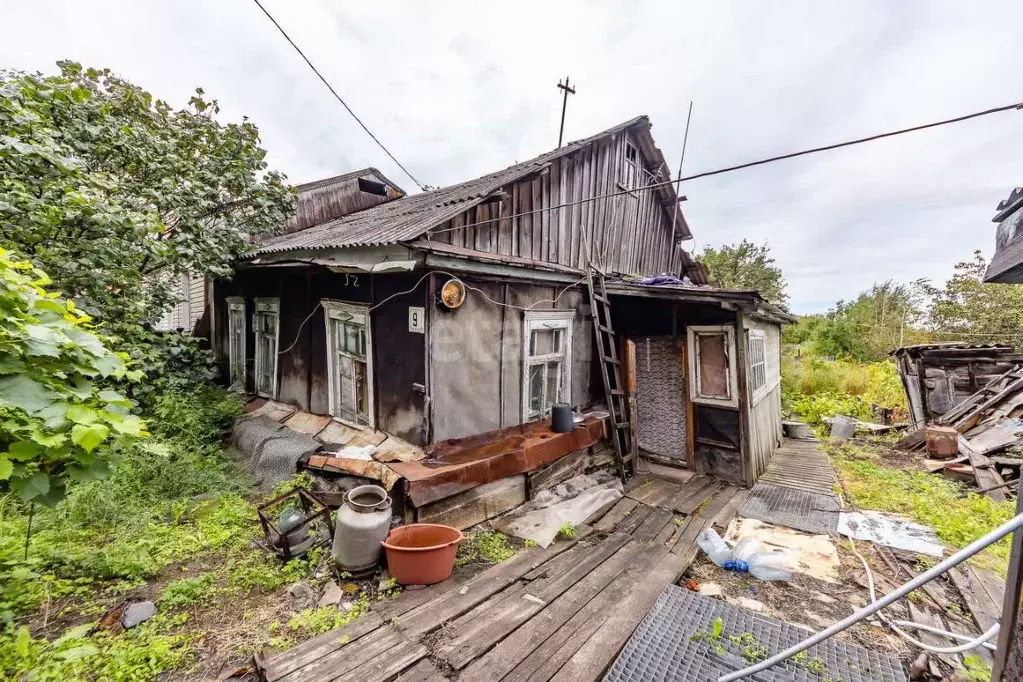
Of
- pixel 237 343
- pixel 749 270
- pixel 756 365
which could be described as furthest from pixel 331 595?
pixel 749 270

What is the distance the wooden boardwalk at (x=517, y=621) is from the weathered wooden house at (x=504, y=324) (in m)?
1.56

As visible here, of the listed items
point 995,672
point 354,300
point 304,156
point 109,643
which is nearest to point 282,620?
point 109,643

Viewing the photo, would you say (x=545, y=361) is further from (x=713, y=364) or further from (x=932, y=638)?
(x=932, y=638)

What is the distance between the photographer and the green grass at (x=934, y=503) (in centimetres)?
513

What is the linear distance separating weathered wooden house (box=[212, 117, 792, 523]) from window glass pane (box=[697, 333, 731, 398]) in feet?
0.08

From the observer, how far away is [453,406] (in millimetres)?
5832

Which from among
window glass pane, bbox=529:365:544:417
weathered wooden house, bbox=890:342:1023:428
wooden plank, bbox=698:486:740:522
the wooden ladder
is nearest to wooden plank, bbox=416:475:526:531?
window glass pane, bbox=529:365:544:417

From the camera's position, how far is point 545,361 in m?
7.36

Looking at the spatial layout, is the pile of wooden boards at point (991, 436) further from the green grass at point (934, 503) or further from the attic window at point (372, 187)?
the attic window at point (372, 187)

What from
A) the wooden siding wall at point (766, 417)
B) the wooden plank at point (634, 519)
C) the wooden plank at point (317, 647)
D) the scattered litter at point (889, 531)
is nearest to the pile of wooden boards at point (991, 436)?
the scattered litter at point (889, 531)

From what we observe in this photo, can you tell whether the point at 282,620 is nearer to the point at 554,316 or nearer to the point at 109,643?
the point at 109,643

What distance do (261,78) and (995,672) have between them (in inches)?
419

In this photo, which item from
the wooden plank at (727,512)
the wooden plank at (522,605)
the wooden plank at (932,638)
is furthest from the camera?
the wooden plank at (727,512)

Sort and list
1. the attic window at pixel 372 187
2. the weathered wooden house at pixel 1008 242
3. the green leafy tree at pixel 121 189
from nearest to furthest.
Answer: the weathered wooden house at pixel 1008 242 → the green leafy tree at pixel 121 189 → the attic window at pixel 372 187
